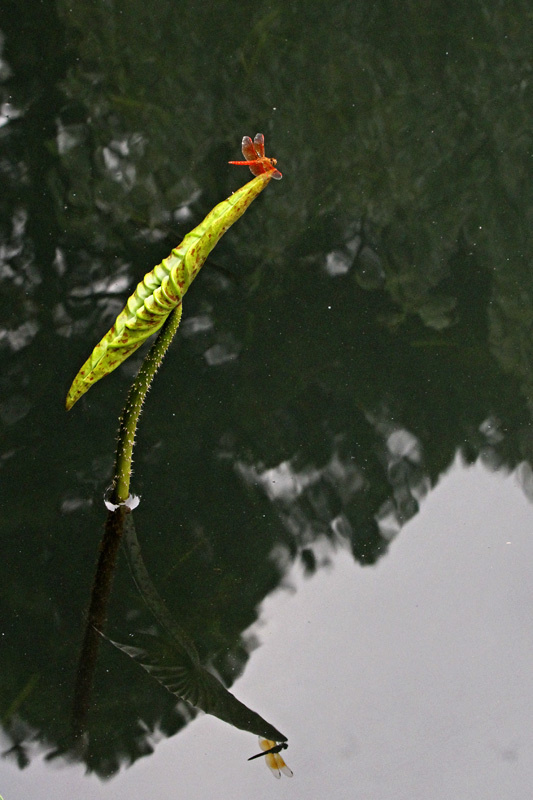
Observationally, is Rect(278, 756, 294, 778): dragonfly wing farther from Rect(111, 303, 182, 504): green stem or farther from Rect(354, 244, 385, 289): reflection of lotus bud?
Rect(354, 244, 385, 289): reflection of lotus bud

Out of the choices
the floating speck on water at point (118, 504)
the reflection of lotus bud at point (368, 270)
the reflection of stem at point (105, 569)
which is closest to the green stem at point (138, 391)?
the reflection of stem at point (105, 569)

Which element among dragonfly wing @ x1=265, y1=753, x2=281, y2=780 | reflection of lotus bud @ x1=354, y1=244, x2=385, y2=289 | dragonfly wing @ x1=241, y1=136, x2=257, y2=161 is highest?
reflection of lotus bud @ x1=354, y1=244, x2=385, y2=289

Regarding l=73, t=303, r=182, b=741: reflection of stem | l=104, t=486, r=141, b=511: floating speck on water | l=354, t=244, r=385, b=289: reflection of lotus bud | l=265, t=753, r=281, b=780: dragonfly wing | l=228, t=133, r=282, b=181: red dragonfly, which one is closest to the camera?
l=228, t=133, r=282, b=181: red dragonfly

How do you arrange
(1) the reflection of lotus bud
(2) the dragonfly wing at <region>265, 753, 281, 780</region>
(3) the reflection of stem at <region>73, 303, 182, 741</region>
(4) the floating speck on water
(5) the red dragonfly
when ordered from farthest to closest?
(1) the reflection of lotus bud → (4) the floating speck on water → (2) the dragonfly wing at <region>265, 753, 281, 780</region> → (3) the reflection of stem at <region>73, 303, 182, 741</region> → (5) the red dragonfly

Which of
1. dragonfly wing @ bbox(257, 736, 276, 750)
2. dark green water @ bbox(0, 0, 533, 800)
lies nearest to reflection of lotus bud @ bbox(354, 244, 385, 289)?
dark green water @ bbox(0, 0, 533, 800)

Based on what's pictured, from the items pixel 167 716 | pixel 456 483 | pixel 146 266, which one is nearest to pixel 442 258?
pixel 456 483

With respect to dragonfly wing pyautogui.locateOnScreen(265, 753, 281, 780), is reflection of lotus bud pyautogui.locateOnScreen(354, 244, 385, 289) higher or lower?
higher

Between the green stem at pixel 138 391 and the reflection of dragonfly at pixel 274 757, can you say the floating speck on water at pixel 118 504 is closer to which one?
the green stem at pixel 138 391
